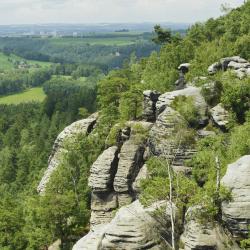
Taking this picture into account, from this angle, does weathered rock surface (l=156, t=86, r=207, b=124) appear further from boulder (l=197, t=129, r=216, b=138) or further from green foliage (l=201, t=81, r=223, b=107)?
boulder (l=197, t=129, r=216, b=138)

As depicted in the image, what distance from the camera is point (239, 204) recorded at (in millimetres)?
30625

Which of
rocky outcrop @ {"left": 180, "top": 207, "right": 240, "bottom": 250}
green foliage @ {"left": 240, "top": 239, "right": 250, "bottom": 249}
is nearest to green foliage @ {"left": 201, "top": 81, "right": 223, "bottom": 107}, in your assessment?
rocky outcrop @ {"left": 180, "top": 207, "right": 240, "bottom": 250}

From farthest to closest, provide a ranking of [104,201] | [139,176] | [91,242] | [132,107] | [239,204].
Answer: [132,107] → [104,201] → [139,176] → [91,242] → [239,204]

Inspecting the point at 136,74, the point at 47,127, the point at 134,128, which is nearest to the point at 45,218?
the point at 134,128

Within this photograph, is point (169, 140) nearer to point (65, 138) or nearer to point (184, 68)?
point (184, 68)

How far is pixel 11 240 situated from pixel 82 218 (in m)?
9.74

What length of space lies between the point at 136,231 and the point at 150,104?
77.2ft

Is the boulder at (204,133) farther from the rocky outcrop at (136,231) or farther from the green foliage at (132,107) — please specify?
the green foliage at (132,107)

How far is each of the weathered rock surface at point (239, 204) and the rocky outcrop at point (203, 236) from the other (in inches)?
32.6

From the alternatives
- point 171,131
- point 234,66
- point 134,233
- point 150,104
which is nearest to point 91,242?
point 134,233

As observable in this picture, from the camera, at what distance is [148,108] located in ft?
181

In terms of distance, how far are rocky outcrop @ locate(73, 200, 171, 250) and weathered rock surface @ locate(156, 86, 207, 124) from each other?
15.3 m

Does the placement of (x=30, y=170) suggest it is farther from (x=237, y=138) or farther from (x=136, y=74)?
(x=237, y=138)

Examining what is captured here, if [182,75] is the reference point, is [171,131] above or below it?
below
